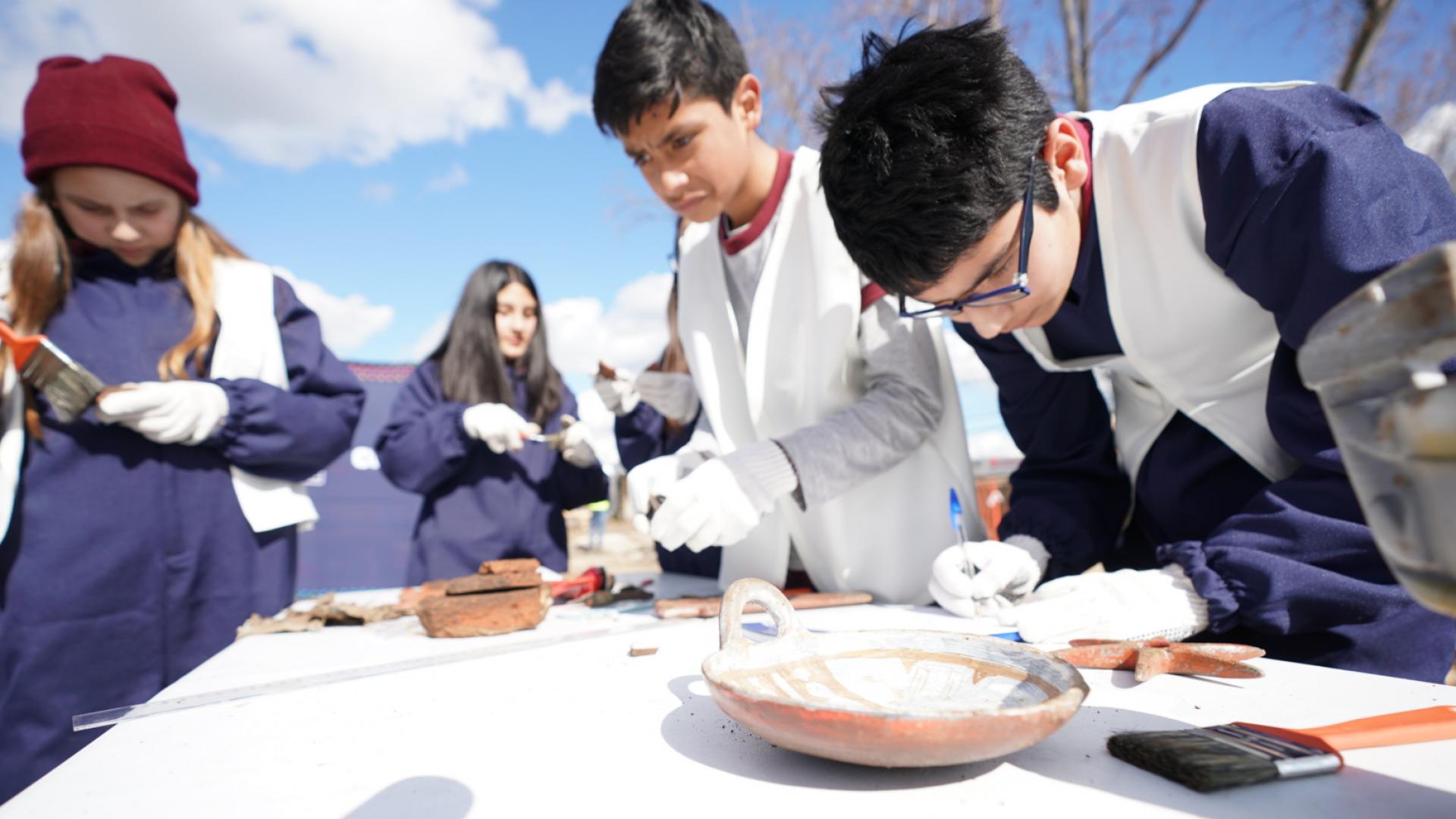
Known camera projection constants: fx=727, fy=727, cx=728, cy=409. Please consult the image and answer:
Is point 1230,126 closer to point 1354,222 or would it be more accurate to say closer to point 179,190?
point 1354,222

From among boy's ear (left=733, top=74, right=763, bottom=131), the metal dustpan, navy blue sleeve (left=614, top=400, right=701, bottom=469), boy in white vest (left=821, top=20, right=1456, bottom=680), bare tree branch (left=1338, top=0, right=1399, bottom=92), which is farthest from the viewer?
bare tree branch (left=1338, top=0, right=1399, bottom=92)

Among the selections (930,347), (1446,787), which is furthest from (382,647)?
(1446,787)

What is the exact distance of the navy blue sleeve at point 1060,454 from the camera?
64.4 inches

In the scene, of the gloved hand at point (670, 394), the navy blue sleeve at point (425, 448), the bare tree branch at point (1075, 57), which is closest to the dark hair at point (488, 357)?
the navy blue sleeve at point (425, 448)

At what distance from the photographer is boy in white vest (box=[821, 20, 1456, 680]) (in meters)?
0.99

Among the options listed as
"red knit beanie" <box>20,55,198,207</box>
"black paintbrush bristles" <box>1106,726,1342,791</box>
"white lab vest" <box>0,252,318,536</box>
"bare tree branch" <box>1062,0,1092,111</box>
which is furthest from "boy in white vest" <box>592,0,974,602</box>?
"bare tree branch" <box>1062,0,1092,111</box>

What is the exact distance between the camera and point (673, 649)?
117 cm

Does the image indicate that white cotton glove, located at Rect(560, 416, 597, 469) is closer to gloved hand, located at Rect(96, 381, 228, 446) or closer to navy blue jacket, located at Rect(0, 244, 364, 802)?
navy blue jacket, located at Rect(0, 244, 364, 802)

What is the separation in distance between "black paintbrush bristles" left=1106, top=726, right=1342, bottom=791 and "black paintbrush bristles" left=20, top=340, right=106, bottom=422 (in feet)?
6.50

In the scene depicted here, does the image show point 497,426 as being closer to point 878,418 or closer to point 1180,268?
point 878,418

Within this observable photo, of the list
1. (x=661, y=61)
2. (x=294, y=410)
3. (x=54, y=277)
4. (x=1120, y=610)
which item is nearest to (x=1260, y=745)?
(x=1120, y=610)

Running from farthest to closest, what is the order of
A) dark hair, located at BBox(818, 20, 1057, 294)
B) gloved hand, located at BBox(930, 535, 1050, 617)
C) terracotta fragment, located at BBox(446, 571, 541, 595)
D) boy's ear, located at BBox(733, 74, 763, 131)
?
boy's ear, located at BBox(733, 74, 763, 131)
terracotta fragment, located at BBox(446, 571, 541, 595)
gloved hand, located at BBox(930, 535, 1050, 617)
dark hair, located at BBox(818, 20, 1057, 294)

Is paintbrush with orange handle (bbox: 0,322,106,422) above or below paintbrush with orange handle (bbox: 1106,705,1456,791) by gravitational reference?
above

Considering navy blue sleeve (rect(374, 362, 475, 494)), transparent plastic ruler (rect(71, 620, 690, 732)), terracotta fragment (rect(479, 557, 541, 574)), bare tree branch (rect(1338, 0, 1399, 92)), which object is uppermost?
bare tree branch (rect(1338, 0, 1399, 92))
